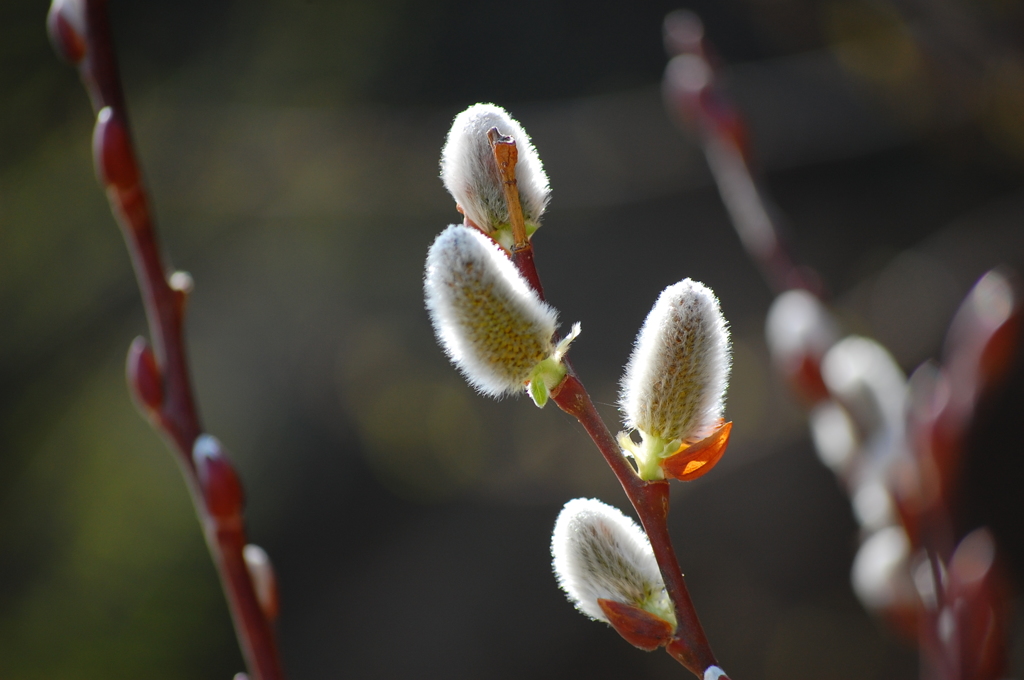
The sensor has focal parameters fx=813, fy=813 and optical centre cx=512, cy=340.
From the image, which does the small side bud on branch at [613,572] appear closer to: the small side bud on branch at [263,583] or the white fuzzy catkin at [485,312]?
the white fuzzy catkin at [485,312]

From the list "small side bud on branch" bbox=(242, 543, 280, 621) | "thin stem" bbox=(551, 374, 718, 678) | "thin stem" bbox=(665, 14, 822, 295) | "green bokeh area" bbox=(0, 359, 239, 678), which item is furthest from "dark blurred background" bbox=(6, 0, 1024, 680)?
"thin stem" bbox=(551, 374, 718, 678)

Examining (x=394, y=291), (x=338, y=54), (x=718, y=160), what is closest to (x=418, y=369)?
(x=394, y=291)

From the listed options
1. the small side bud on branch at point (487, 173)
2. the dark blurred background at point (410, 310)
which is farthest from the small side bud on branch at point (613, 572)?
the dark blurred background at point (410, 310)

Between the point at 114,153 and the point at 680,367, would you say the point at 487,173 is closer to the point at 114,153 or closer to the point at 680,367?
the point at 680,367

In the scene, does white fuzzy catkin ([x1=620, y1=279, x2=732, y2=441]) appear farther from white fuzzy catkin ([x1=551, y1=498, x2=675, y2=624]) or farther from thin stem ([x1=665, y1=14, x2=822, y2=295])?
thin stem ([x1=665, y1=14, x2=822, y2=295])

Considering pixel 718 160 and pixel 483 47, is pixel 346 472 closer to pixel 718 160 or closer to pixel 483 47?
pixel 483 47

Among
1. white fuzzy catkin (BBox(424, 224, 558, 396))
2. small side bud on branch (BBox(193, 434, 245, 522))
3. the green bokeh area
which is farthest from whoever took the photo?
the green bokeh area
